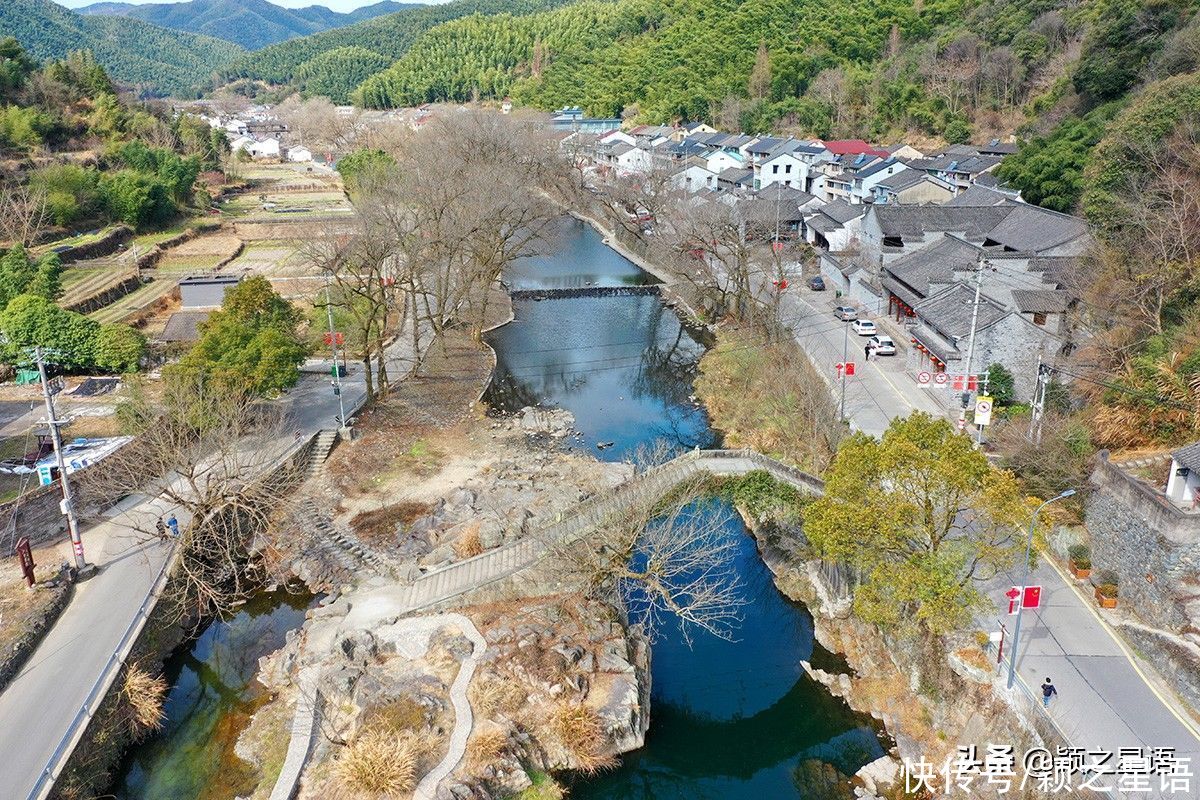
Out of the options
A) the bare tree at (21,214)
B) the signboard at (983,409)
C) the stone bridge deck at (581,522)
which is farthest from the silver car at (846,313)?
the bare tree at (21,214)

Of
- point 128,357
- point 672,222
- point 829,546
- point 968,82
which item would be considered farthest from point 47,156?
point 968,82

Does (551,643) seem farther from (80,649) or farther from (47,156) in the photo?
(47,156)

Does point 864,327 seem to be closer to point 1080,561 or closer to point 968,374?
point 968,374

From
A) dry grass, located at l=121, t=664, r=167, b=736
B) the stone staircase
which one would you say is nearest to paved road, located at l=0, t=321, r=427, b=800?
dry grass, located at l=121, t=664, r=167, b=736

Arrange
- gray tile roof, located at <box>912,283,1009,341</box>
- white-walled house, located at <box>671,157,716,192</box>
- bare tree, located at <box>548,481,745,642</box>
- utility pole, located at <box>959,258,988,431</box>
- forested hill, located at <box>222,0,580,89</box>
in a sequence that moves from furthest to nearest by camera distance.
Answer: forested hill, located at <box>222,0,580,89</box>, white-walled house, located at <box>671,157,716,192</box>, gray tile roof, located at <box>912,283,1009,341</box>, utility pole, located at <box>959,258,988,431</box>, bare tree, located at <box>548,481,745,642</box>

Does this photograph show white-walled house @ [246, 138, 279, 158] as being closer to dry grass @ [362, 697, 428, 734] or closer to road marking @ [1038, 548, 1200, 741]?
dry grass @ [362, 697, 428, 734]
